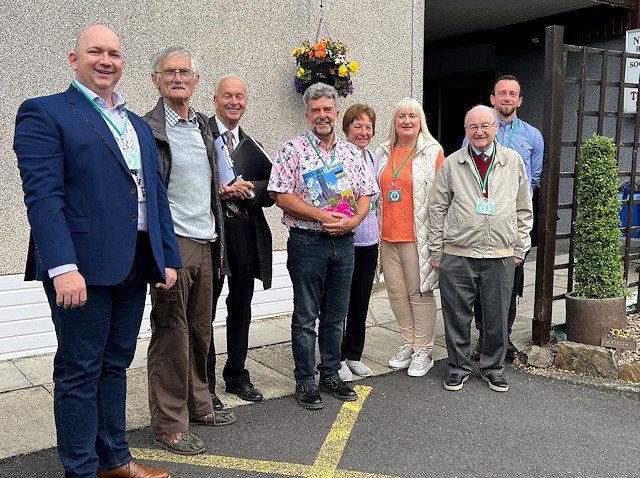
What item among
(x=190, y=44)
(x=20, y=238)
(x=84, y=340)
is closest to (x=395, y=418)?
(x=84, y=340)

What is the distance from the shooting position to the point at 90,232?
2.57 meters

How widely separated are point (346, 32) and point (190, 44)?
1.72 metres

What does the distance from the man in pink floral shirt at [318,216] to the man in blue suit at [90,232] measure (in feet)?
3.61

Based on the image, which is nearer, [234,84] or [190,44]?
[234,84]

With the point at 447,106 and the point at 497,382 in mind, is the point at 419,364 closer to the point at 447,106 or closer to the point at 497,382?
the point at 497,382

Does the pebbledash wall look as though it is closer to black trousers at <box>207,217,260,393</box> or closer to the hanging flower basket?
the hanging flower basket

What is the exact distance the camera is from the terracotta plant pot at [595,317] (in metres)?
4.71

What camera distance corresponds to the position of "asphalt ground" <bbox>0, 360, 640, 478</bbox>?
10.4ft

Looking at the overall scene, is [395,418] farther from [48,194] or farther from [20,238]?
[20,238]

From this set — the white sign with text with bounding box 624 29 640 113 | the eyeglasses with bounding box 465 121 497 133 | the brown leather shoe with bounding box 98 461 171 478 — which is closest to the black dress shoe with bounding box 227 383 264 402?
the brown leather shoe with bounding box 98 461 171 478

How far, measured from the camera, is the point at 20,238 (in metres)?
4.76

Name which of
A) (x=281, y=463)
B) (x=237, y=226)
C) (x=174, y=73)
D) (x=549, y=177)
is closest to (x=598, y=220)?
(x=549, y=177)

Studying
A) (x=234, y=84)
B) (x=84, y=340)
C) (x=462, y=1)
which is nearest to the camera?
(x=84, y=340)

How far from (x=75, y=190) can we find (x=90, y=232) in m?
0.18
